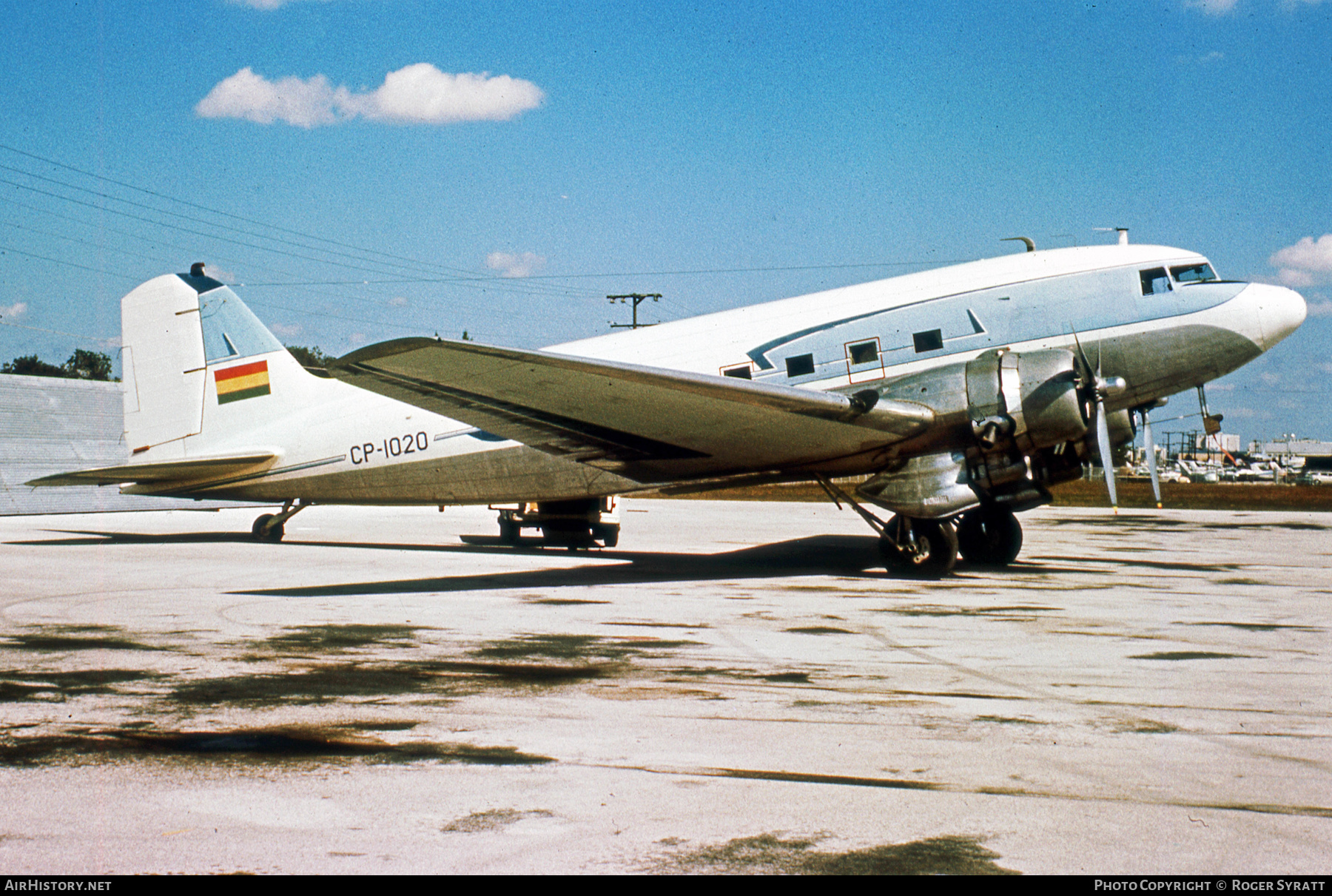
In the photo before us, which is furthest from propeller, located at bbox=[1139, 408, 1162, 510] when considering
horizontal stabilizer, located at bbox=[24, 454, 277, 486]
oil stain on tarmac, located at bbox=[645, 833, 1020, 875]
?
horizontal stabilizer, located at bbox=[24, 454, 277, 486]

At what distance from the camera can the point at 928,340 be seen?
14.4 metres

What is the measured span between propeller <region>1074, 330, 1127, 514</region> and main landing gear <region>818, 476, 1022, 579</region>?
159 centimetres

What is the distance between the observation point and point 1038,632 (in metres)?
9.02

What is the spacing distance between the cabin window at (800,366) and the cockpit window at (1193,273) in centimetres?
552

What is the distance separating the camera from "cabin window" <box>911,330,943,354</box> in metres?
14.3

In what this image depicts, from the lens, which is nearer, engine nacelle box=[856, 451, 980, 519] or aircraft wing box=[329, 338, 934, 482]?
aircraft wing box=[329, 338, 934, 482]

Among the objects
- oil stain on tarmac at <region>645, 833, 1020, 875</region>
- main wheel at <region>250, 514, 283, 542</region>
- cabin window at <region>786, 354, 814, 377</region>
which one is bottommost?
oil stain on tarmac at <region>645, 833, 1020, 875</region>

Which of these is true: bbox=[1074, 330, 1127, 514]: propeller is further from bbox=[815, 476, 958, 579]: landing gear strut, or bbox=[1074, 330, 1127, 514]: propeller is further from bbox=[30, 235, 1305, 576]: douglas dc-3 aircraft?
bbox=[815, 476, 958, 579]: landing gear strut

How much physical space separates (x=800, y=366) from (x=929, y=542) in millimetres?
3305

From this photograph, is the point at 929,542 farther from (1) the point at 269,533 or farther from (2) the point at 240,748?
(1) the point at 269,533

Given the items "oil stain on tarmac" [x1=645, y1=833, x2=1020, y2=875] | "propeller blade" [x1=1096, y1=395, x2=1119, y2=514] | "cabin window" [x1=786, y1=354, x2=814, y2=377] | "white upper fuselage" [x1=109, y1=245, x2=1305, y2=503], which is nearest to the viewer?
"oil stain on tarmac" [x1=645, y1=833, x2=1020, y2=875]

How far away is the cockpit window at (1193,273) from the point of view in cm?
1431

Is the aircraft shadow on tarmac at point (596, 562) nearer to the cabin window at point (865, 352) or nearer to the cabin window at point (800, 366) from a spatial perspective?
the cabin window at point (800, 366)
